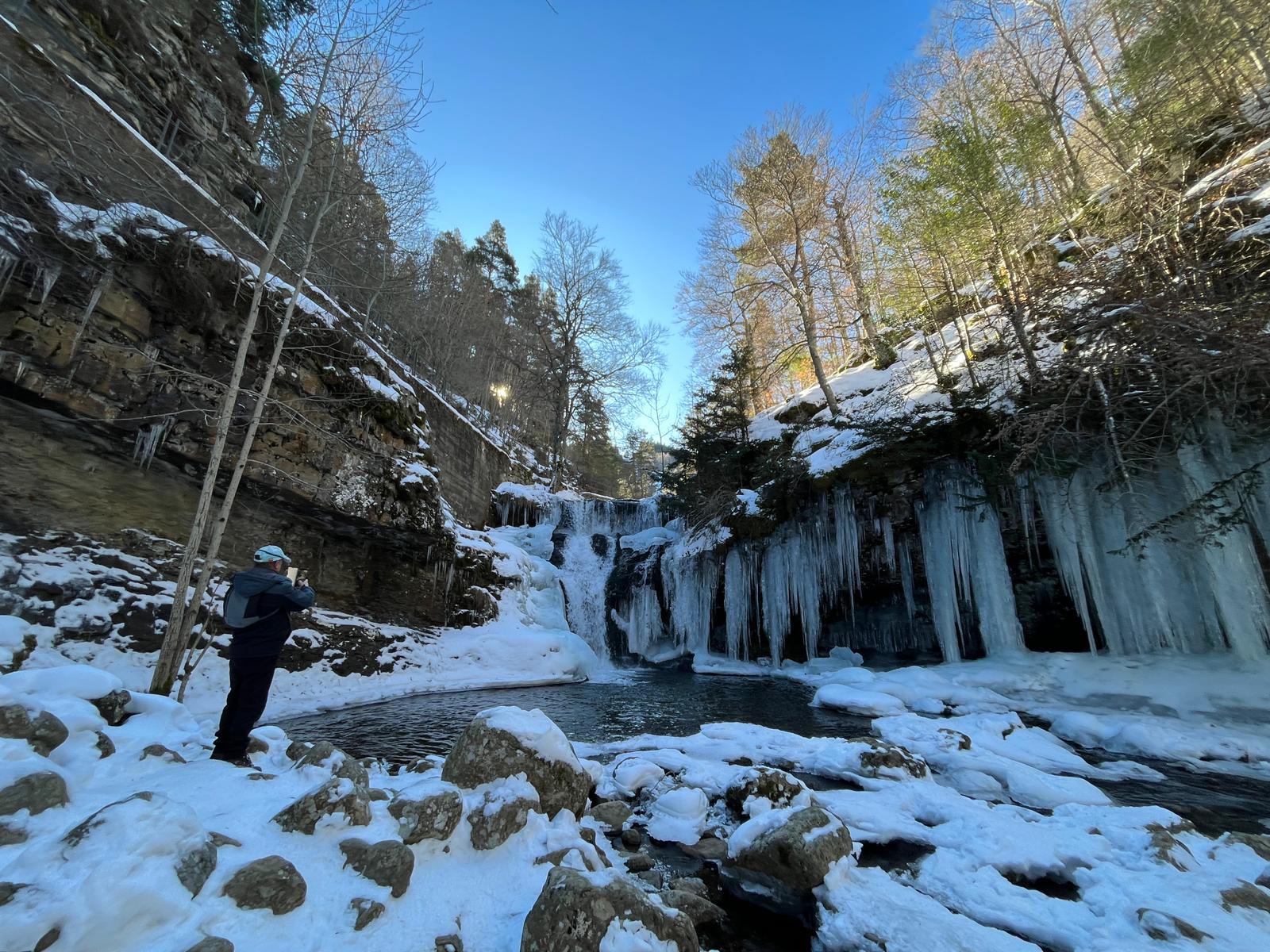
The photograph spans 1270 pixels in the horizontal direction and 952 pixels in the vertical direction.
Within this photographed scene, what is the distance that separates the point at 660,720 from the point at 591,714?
1.17 meters

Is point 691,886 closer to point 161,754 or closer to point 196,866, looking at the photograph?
point 196,866

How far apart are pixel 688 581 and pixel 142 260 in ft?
41.0

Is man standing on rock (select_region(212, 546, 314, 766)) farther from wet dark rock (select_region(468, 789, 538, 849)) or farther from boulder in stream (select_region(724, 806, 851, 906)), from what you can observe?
boulder in stream (select_region(724, 806, 851, 906))

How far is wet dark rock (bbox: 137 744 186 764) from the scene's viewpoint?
2531mm

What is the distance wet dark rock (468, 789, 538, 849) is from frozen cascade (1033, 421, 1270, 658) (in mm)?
8607

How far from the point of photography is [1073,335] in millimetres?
8008

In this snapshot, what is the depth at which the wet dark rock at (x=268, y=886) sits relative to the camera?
1.70m

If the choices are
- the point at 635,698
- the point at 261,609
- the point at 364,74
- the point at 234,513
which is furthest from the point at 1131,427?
the point at 234,513

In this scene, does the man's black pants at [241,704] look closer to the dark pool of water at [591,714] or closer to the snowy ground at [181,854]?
the snowy ground at [181,854]

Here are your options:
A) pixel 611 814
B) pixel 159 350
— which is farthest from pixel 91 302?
pixel 611 814

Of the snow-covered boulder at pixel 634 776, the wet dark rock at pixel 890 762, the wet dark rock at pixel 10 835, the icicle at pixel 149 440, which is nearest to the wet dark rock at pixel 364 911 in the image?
the wet dark rock at pixel 10 835

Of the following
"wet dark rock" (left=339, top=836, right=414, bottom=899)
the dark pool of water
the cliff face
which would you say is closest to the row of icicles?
the dark pool of water

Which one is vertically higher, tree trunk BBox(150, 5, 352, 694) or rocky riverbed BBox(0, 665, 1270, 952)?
tree trunk BBox(150, 5, 352, 694)

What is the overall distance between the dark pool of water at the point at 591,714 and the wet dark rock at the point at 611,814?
226 cm
